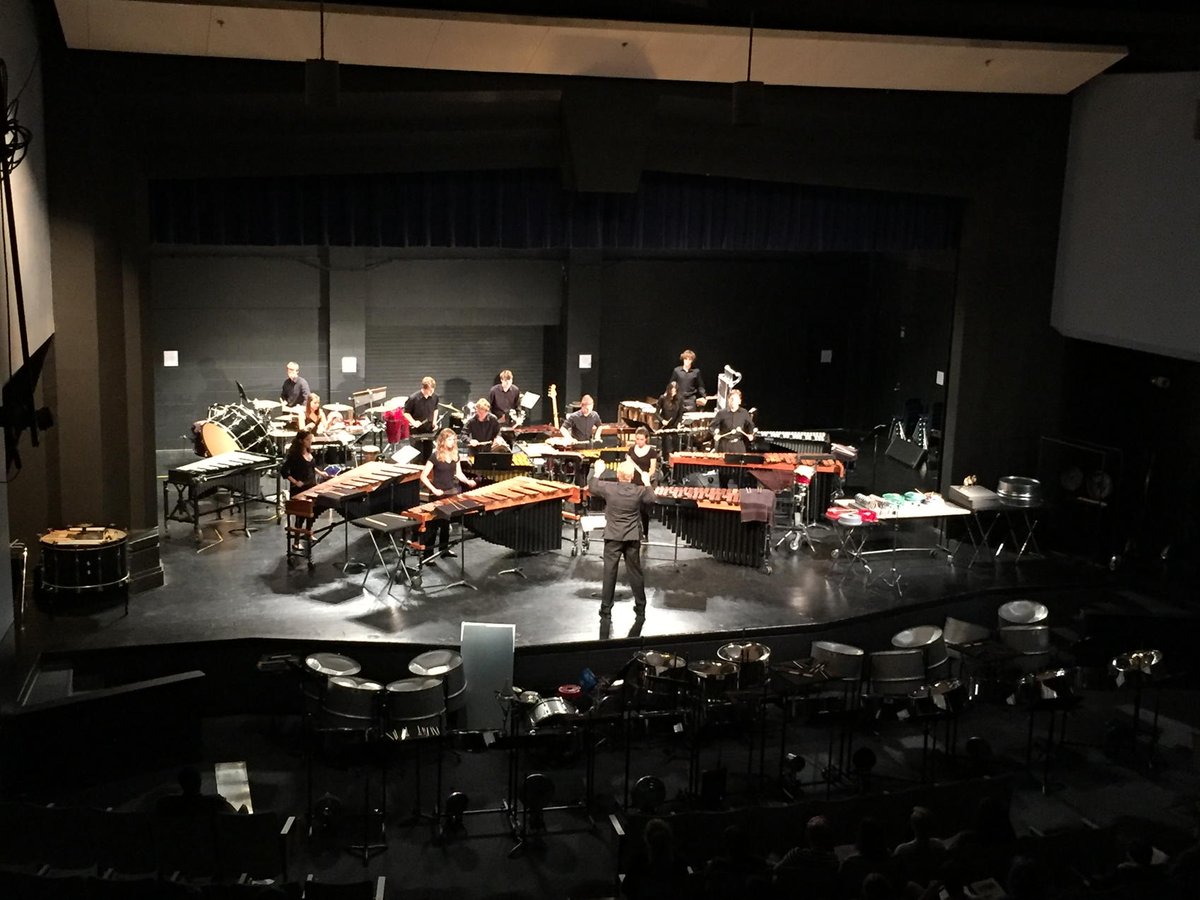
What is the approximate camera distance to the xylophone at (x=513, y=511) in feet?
39.0

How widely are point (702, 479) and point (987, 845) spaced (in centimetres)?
750

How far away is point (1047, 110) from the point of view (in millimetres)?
14008

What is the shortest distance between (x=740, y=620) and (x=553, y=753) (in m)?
2.45

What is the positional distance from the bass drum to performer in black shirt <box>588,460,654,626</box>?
175 inches

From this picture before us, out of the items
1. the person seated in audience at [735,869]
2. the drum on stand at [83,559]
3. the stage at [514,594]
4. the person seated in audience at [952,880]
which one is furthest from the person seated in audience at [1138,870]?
the drum on stand at [83,559]

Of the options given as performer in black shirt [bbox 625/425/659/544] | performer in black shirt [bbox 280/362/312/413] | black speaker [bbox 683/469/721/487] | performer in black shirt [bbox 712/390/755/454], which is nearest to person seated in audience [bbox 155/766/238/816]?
performer in black shirt [bbox 625/425/659/544]

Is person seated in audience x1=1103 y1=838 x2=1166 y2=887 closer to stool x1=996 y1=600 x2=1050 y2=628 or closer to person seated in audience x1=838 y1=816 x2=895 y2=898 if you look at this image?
person seated in audience x1=838 y1=816 x2=895 y2=898

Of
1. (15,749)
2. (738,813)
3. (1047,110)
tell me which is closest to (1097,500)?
(1047,110)

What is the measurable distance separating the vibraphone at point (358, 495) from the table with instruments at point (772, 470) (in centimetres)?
296

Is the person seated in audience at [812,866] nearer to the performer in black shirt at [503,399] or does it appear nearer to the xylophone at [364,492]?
the xylophone at [364,492]

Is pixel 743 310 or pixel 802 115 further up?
pixel 802 115

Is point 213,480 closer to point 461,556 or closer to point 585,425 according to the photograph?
point 461,556

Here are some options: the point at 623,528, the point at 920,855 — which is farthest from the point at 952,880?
the point at 623,528

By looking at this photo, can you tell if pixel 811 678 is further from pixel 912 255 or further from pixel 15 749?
pixel 912 255
